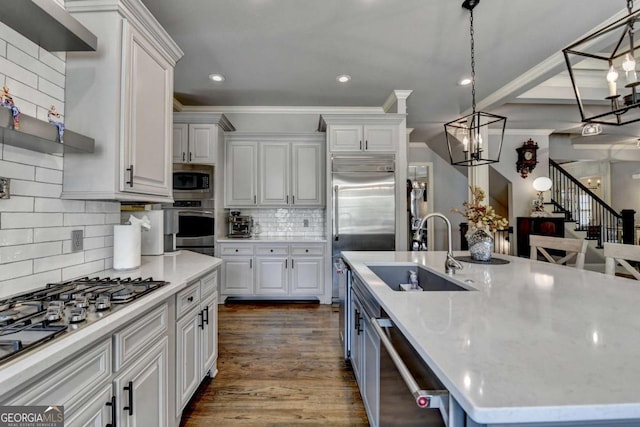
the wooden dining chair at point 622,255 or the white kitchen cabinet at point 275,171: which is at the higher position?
the white kitchen cabinet at point 275,171

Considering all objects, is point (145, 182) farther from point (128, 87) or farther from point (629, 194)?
point (629, 194)

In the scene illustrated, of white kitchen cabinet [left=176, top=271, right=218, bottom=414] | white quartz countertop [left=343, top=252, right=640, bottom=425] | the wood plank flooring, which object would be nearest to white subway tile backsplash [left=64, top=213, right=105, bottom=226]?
white kitchen cabinet [left=176, top=271, right=218, bottom=414]

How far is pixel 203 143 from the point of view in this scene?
4.11 meters

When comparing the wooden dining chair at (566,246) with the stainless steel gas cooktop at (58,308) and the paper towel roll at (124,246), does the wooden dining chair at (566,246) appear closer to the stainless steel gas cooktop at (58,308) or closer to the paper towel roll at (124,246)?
the stainless steel gas cooktop at (58,308)

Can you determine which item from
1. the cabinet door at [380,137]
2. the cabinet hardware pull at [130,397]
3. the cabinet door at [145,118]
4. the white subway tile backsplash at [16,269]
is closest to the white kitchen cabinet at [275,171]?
the cabinet door at [380,137]

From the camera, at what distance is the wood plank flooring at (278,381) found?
1869mm

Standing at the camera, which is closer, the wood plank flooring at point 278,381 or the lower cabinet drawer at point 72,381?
the lower cabinet drawer at point 72,381

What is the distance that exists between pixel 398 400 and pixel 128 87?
6.46ft

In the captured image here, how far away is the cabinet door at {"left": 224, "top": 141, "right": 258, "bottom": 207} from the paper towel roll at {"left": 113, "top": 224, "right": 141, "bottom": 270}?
2.61 metres

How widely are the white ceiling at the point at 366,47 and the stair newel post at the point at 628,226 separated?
257 cm

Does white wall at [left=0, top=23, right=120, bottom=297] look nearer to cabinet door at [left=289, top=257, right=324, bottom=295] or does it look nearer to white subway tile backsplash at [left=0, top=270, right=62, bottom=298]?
white subway tile backsplash at [left=0, top=270, right=62, bottom=298]

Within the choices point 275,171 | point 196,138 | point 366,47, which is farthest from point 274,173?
point 366,47

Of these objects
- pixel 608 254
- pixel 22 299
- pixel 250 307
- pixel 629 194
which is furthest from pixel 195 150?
pixel 629 194

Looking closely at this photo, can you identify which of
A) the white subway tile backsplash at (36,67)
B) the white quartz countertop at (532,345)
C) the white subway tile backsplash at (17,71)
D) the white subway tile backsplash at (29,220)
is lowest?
the white quartz countertop at (532,345)
